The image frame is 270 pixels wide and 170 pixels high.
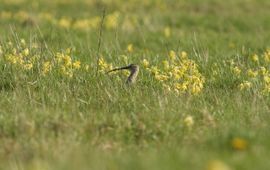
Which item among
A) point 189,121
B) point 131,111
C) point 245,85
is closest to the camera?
point 189,121

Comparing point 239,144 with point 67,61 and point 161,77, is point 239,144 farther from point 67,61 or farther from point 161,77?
point 67,61

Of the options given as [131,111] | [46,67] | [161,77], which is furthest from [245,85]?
[46,67]

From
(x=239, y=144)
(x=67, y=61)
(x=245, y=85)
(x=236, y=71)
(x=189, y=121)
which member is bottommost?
(x=236, y=71)

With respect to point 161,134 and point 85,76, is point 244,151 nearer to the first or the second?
point 161,134

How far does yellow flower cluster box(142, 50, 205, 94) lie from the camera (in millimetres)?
8531

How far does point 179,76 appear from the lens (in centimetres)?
886

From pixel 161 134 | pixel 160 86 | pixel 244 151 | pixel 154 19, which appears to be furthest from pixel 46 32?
pixel 244 151

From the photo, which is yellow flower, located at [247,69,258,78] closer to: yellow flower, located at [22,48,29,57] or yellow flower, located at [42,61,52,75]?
yellow flower, located at [42,61,52,75]

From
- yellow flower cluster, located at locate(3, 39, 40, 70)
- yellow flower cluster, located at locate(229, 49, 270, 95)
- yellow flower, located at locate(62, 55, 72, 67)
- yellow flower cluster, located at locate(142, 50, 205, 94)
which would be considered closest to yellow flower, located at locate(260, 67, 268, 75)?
yellow flower cluster, located at locate(229, 49, 270, 95)

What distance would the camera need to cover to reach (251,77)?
30.5ft

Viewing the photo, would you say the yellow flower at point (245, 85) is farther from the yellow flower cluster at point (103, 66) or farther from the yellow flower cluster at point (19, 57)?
the yellow flower cluster at point (19, 57)

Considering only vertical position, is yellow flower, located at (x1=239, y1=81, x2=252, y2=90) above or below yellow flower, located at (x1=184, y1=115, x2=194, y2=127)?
below

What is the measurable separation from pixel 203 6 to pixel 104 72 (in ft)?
39.8

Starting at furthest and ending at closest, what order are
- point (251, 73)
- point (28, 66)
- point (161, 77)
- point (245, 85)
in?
point (251, 73) < point (28, 66) < point (161, 77) < point (245, 85)
